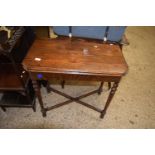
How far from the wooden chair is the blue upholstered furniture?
1.05ft

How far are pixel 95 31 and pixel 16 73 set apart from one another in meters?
0.73

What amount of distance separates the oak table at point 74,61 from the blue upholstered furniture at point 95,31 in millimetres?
138

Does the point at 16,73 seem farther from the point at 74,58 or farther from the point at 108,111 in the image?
the point at 108,111

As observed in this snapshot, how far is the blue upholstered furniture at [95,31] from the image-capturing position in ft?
4.02

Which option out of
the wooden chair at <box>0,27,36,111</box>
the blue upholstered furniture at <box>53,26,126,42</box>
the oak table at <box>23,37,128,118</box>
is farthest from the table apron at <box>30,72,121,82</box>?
the blue upholstered furniture at <box>53,26,126,42</box>

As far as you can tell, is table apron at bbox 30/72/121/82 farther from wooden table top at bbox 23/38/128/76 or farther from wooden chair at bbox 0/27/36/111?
wooden chair at bbox 0/27/36/111

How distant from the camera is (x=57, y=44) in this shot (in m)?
1.18

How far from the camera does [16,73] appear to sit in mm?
1128

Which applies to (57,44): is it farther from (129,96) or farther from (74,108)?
(129,96)

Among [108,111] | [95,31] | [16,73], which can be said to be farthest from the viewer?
[108,111]

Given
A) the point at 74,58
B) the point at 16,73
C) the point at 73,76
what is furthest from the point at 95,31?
the point at 16,73

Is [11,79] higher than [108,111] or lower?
higher

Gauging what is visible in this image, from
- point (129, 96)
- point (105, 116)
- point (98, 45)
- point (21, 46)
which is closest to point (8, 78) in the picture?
point (21, 46)

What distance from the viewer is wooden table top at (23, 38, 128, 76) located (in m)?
0.97
